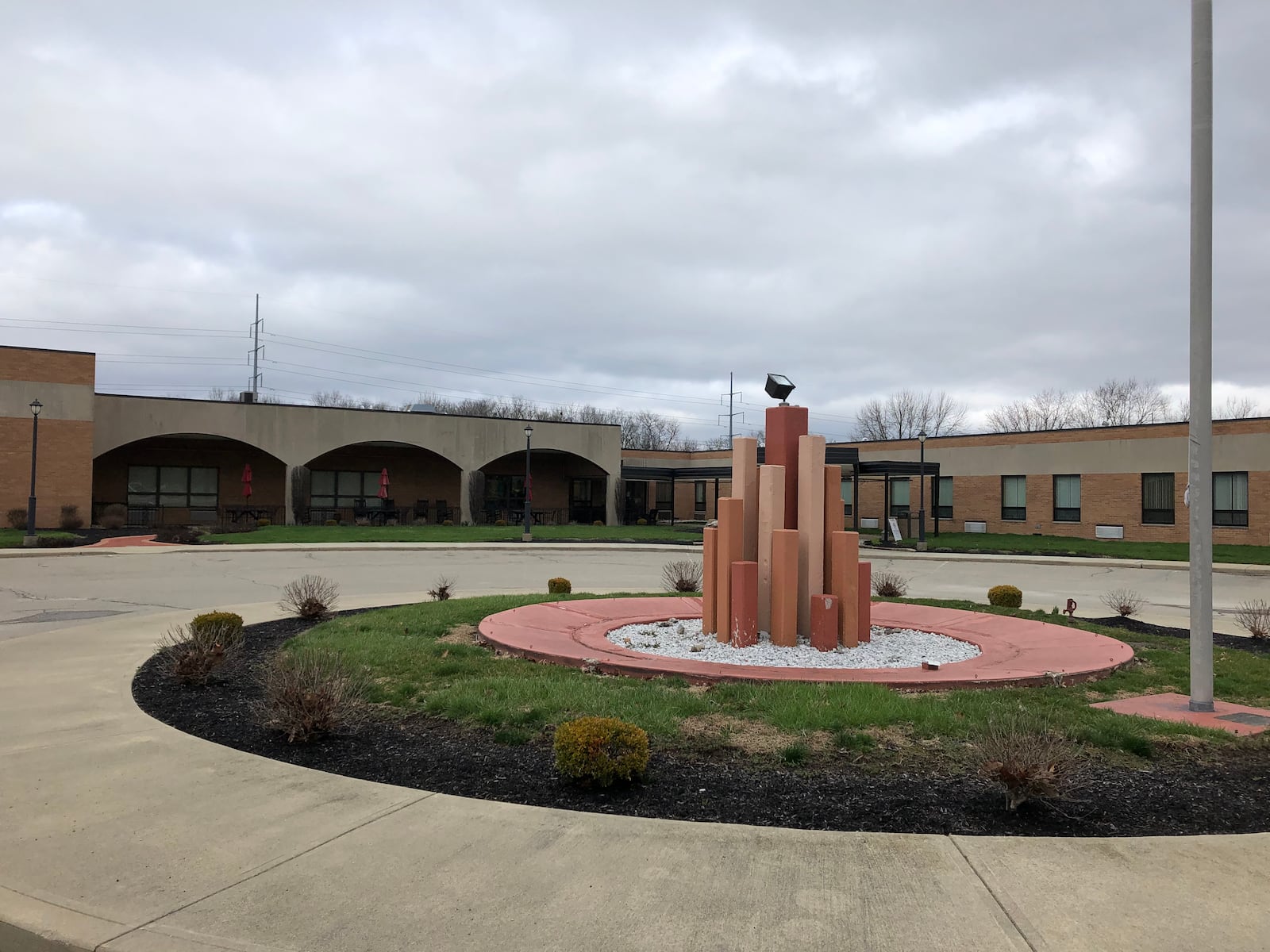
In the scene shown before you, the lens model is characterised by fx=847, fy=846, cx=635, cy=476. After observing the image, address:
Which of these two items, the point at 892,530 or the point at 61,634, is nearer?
the point at 61,634

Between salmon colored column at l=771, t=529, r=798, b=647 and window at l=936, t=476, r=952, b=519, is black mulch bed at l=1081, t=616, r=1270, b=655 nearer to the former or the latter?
salmon colored column at l=771, t=529, r=798, b=647

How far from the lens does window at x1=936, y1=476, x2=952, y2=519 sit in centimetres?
4538

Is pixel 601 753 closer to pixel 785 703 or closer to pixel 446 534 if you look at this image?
pixel 785 703

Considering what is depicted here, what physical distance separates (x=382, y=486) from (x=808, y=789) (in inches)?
1443

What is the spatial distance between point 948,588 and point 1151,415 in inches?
2567

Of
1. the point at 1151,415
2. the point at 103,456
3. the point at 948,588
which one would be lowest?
the point at 948,588

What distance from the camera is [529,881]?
3.73m

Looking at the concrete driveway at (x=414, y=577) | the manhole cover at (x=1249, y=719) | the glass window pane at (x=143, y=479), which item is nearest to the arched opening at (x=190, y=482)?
the glass window pane at (x=143, y=479)

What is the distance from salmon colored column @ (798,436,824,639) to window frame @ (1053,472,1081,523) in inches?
1409

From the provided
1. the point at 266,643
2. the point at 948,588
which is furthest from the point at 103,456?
the point at 948,588

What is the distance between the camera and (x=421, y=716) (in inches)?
261

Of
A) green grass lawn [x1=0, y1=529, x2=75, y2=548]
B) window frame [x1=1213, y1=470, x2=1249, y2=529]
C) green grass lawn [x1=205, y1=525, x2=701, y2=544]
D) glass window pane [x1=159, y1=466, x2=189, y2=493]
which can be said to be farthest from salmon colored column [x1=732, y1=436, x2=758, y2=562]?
glass window pane [x1=159, y1=466, x2=189, y2=493]

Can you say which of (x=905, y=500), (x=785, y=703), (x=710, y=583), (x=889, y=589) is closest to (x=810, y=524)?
(x=710, y=583)

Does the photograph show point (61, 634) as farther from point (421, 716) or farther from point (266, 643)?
point (421, 716)
